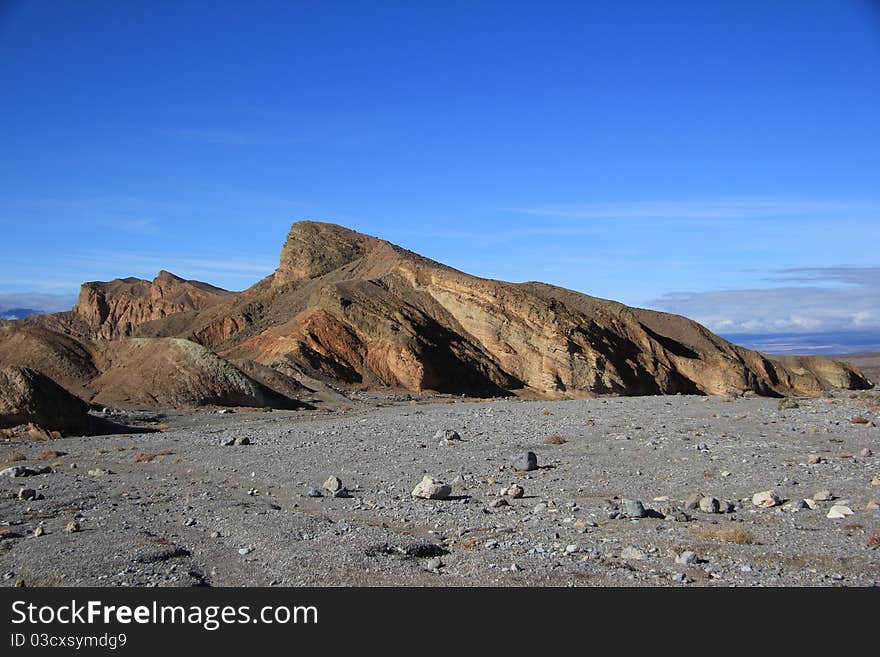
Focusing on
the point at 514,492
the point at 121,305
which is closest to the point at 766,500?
the point at 514,492

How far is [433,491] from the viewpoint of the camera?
12.9 m

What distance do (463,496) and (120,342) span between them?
33554mm

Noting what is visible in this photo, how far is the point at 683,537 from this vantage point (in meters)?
9.94

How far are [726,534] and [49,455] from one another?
17.0 m

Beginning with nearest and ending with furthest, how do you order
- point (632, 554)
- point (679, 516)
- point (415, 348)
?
point (632, 554) < point (679, 516) < point (415, 348)

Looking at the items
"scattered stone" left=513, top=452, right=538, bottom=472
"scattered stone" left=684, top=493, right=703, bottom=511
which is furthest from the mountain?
"scattered stone" left=684, top=493, right=703, bottom=511

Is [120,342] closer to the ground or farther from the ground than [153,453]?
farther from the ground

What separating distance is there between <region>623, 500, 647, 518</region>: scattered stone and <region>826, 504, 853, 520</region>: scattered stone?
8.37ft

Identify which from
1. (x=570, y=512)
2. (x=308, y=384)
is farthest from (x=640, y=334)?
(x=570, y=512)

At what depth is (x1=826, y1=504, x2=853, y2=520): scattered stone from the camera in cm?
1112

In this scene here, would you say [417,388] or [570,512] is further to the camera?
[417,388]

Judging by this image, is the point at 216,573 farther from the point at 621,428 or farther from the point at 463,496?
the point at 621,428

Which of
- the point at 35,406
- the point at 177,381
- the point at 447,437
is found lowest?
the point at 447,437

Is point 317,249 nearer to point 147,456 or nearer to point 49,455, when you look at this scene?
point 49,455
